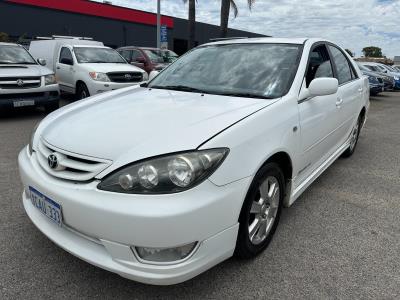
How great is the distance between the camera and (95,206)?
1.99 meters

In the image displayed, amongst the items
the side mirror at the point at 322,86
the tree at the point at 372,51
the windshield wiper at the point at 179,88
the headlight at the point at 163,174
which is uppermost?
the side mirror at the point at 322,86

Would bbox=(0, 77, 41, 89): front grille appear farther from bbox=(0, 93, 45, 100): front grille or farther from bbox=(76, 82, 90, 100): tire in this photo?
bbox=(76, 82, 90, 100): tire

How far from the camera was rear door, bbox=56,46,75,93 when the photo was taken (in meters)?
9.59

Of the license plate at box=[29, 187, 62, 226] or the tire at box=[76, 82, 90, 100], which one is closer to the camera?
the license plate at box=[29, 187, 62, 226]

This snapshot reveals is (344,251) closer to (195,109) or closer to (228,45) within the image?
(195,109)

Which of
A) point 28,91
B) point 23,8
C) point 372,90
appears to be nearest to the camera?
point 28,91

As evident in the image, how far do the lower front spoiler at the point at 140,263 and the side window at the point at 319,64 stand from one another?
5.88 feet

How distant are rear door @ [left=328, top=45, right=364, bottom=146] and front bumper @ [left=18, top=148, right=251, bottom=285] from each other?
7.80 feet

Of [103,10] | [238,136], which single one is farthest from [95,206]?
[103,10]

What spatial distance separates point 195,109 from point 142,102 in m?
0.57

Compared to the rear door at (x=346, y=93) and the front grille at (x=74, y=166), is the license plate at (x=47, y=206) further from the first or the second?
the rear door at (x=346, y=93)

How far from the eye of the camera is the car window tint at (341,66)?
13.9 ft

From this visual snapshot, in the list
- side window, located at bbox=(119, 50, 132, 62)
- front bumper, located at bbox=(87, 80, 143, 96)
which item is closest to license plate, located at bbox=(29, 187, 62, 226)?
front bumper, located at bbox=(87, 80, 143, 96)

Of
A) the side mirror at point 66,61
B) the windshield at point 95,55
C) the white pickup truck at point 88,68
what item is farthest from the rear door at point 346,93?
the side mirror at point 66,61
